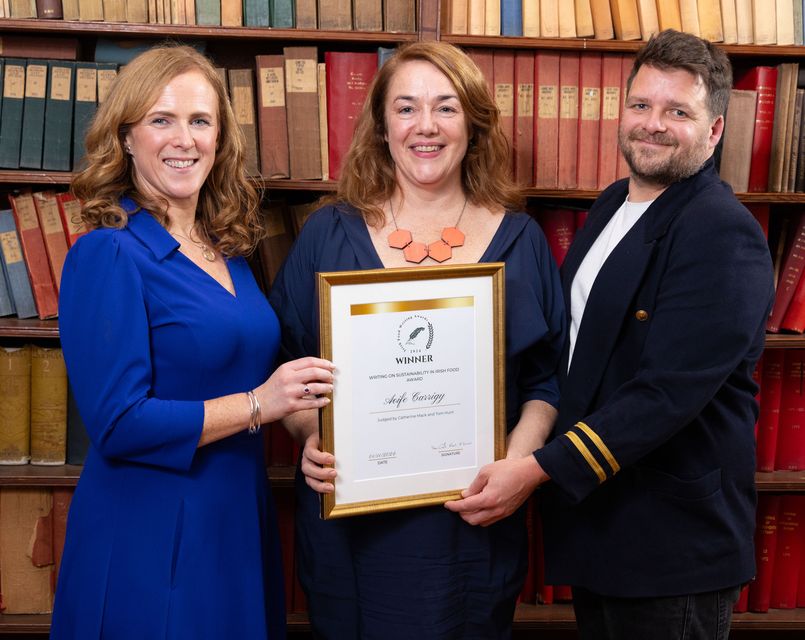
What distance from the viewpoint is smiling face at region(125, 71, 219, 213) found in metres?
1.62

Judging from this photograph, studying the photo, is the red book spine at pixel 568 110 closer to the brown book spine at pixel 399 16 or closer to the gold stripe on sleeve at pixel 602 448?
the brown book spine at pixel 399 16

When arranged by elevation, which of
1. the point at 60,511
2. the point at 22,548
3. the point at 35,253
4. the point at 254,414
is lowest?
the point at 22,548

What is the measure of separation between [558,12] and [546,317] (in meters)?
1.01

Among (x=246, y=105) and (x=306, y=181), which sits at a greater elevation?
(x=246, y=105)

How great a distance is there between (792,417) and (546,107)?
1272 mm

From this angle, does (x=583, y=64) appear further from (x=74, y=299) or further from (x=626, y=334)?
(x=74, y=299)

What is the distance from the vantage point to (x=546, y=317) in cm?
185

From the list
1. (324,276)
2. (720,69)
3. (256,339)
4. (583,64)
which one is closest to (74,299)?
(256,339)

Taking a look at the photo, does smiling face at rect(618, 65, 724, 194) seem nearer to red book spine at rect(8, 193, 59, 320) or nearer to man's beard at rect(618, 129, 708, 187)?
man's beard at rect(618, 129, 708, 187)

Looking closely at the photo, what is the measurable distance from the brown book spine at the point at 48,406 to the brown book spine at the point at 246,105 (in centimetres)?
83

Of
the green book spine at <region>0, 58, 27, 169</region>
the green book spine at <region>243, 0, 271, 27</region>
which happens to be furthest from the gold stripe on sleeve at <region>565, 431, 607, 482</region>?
the green book spine at <region>0, 58, 27, 169</region>

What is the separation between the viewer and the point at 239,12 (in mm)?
2277

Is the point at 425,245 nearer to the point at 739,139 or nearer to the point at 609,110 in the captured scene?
the point at 609,110

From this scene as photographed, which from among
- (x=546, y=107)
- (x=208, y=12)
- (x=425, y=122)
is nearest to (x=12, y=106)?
(x=208, y=12)
